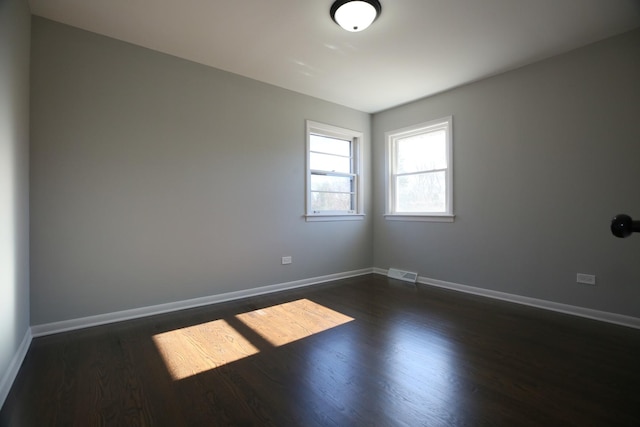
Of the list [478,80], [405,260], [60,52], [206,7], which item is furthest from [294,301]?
[478,80]

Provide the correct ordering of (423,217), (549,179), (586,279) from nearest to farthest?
(586,279) < (549,179) < (423,217)

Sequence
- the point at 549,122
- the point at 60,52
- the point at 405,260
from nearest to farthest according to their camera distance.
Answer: the point at 60,52 < the point at 549,122 < the point at 405,260

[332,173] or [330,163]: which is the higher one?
[330,163]

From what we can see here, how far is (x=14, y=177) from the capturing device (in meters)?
1.96

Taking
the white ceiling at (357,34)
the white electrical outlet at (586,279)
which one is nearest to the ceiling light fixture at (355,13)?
the white ceiling at (357,34)

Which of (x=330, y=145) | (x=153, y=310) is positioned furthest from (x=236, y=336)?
(x=330, y=145)

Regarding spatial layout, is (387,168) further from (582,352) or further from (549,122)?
(582,352)

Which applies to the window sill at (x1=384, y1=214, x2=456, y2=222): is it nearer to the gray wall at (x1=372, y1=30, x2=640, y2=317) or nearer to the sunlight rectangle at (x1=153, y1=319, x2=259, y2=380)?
the gray wall at (x1=372, y1=30, x2=640, y2=317)

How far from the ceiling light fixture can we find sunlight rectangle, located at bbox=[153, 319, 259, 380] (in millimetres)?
2680

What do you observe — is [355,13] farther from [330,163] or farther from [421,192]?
[421,192]

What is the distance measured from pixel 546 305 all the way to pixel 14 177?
4760 mm

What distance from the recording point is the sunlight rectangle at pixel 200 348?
6.52 ft

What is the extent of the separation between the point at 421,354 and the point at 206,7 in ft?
10.3

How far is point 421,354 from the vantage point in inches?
84.6
